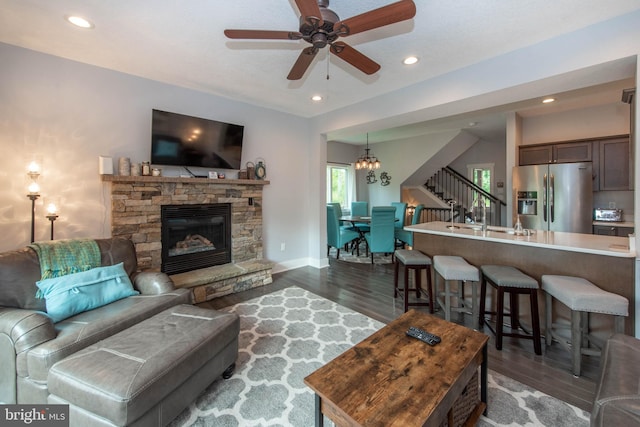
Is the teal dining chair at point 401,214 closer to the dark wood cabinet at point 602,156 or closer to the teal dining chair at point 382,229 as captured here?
the teal dining chair at point 382,229

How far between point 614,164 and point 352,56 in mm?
5057

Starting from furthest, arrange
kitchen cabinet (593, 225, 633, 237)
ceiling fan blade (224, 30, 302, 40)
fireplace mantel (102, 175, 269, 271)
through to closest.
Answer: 1. kitchen cabinet (593, 225, 633, 237)
2. fireplace mantel (102, 175, 269, 271)
3. ceiling fan blade (224, 30, 302, 40)

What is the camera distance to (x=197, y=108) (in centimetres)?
374

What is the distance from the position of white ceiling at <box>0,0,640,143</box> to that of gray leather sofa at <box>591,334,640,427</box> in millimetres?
2321

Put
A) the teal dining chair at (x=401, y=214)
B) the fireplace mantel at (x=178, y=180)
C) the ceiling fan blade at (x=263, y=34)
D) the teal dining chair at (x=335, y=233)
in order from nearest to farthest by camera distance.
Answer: the ceiling fan blade at (x=263, y=34), the fireplace mantel at (x=178, y=180), the teal dining chair at (x=335, y=233), the teal dining chair at (x=401, y=214)

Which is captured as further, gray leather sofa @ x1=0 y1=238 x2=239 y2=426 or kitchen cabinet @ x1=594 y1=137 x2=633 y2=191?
kitchen cabinet @ x1=594 y1=137 x2=633 y2=191

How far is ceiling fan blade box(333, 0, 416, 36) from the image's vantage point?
1.51 metres

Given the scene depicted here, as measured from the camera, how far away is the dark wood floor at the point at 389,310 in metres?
1.95

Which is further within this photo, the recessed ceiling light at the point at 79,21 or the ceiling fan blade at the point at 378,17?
the recessed ceiling light at the point at 79,21

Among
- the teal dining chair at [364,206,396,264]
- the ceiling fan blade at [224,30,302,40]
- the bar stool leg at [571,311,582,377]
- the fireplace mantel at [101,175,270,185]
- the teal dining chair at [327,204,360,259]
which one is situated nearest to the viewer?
the ceiling fan blade at [224,30,302,40]

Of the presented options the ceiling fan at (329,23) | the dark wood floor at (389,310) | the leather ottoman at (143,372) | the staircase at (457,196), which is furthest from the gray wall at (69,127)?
the staircase at (457,196)

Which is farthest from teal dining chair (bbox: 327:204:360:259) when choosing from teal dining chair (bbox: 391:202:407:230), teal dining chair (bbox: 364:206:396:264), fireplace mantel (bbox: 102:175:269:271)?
fireplace mantel (bbox: 102:175:269:271)

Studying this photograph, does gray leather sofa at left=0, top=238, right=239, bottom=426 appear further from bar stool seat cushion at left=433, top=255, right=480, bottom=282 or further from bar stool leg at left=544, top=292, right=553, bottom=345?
bar stool leg at left=544, top=292, right=553, bottom=345

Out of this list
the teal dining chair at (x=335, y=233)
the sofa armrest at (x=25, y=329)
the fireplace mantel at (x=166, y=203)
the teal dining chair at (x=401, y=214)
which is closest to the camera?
the sofa armrest at (x=25, y=329)
